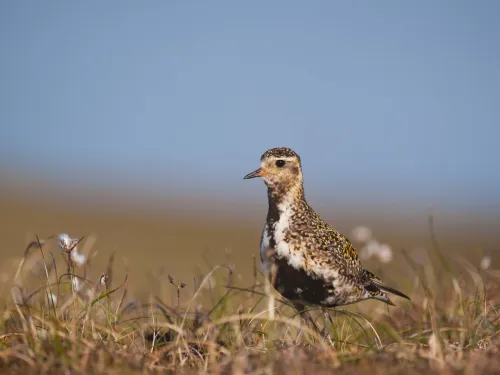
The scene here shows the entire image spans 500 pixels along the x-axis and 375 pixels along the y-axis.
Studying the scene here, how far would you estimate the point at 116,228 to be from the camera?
38.2 meters

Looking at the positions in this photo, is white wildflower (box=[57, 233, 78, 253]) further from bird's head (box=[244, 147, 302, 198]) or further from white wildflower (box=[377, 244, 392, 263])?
white wildflower (box=[377, 244, 392, 263])

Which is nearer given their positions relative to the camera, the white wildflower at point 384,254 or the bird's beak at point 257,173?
the bird's beak at point 257,173

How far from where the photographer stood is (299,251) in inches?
242

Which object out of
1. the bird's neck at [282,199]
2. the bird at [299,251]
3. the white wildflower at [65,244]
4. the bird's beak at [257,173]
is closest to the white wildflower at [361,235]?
the bird at [299,251]

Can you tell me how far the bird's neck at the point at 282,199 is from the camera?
650cm

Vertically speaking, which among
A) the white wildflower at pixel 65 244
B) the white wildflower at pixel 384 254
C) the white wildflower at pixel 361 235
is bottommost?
the white wildflower at pixel 384 254

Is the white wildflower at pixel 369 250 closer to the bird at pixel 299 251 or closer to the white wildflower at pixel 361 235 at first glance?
the white wildflower at pixel 361 235

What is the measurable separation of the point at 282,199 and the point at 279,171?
1.01 ft

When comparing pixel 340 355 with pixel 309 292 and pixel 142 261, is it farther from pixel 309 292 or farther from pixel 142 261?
pixel 142 261

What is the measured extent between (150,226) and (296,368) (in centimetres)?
4033

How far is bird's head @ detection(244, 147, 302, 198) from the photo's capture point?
6648 mm

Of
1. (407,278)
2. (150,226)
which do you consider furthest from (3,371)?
(150,226)

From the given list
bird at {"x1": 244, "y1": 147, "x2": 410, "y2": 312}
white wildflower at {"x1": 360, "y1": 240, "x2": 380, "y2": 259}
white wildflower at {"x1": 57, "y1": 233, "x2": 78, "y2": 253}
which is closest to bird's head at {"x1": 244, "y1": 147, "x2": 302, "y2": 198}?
bird at {"x1": 244, "y1": 147, "x2": 410, "y2": 312}

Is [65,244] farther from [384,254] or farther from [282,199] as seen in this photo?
[384,254]
